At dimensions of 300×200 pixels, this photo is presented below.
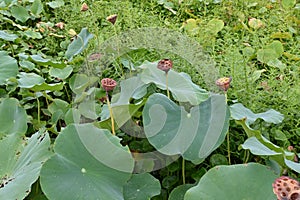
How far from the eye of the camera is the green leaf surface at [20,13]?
245cm

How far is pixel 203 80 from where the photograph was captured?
1.76 metres

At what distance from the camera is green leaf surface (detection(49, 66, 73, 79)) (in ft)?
5.76

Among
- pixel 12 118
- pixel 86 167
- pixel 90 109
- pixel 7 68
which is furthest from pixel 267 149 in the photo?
pixel 7 68

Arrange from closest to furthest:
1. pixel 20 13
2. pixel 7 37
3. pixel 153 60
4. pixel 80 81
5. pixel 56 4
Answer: pixel 80 81 < pixel 153 60 < pixel 7 37 < pixel 20 13 < pixel 56 4

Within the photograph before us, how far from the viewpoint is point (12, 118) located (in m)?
1.40

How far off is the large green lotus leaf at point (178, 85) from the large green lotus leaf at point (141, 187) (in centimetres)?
27

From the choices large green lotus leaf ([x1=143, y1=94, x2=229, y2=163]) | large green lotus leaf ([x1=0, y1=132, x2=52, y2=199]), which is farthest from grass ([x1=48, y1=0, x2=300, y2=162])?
large green lotus leaf ([x1=0, y1=132, x2=52, y2=199])

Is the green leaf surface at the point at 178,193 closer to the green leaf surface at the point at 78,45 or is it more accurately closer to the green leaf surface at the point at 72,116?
the green leaf surface at the point at 72,116

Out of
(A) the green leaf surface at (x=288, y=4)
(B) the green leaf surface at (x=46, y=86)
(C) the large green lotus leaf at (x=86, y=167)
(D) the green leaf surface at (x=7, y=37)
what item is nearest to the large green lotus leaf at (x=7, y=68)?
(B) the green leaf surface at (x=46, y=86)

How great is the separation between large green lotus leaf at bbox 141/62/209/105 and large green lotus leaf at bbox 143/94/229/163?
10cm

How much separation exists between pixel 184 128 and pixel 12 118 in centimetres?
54

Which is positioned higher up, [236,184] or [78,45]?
[236,184]

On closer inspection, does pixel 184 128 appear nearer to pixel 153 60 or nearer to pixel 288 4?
pixel 153 60

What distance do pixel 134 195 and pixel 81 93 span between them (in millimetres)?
551
